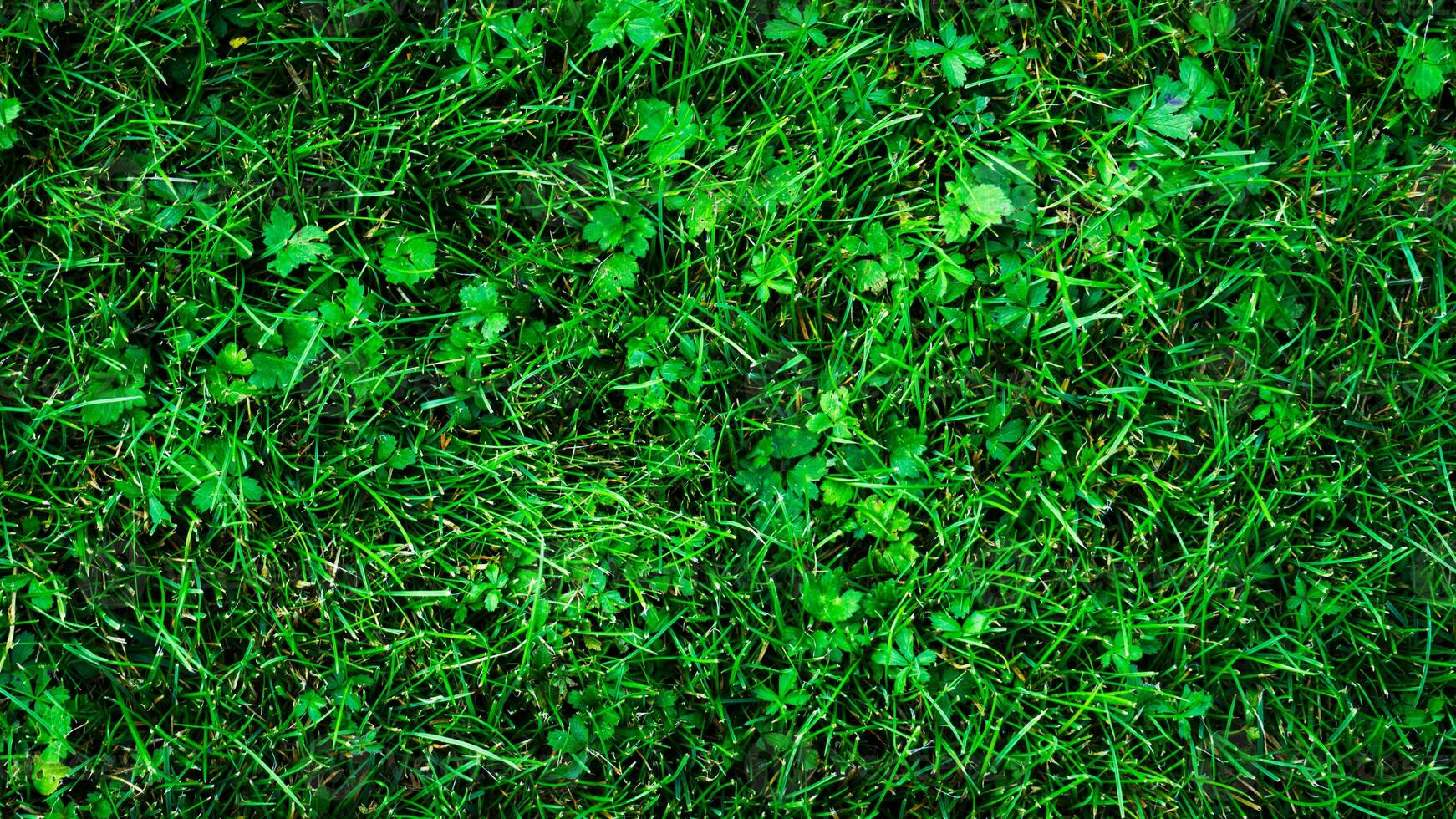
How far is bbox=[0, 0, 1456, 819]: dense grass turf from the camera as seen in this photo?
2.48m

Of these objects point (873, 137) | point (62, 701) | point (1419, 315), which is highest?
point (873, 137)

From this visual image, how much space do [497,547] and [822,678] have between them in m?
0.85

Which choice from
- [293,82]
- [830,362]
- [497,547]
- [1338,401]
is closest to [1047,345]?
[830,362]

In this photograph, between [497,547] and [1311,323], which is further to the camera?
[1311,323]

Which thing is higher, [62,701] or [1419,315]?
[1419,315]

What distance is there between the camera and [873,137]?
267 cm

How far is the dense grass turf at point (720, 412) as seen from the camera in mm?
2477

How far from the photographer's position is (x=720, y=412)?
262 centimetres

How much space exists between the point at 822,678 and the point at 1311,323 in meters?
1.56

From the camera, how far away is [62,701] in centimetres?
241

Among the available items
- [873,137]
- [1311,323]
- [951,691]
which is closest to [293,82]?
[873,137]

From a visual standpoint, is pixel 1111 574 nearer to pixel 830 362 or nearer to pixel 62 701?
pixel 830 362

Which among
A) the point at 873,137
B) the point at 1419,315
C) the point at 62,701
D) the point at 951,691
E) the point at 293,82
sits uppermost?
the point at 293,82

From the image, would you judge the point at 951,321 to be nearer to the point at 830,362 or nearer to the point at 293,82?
the point at 830,362
